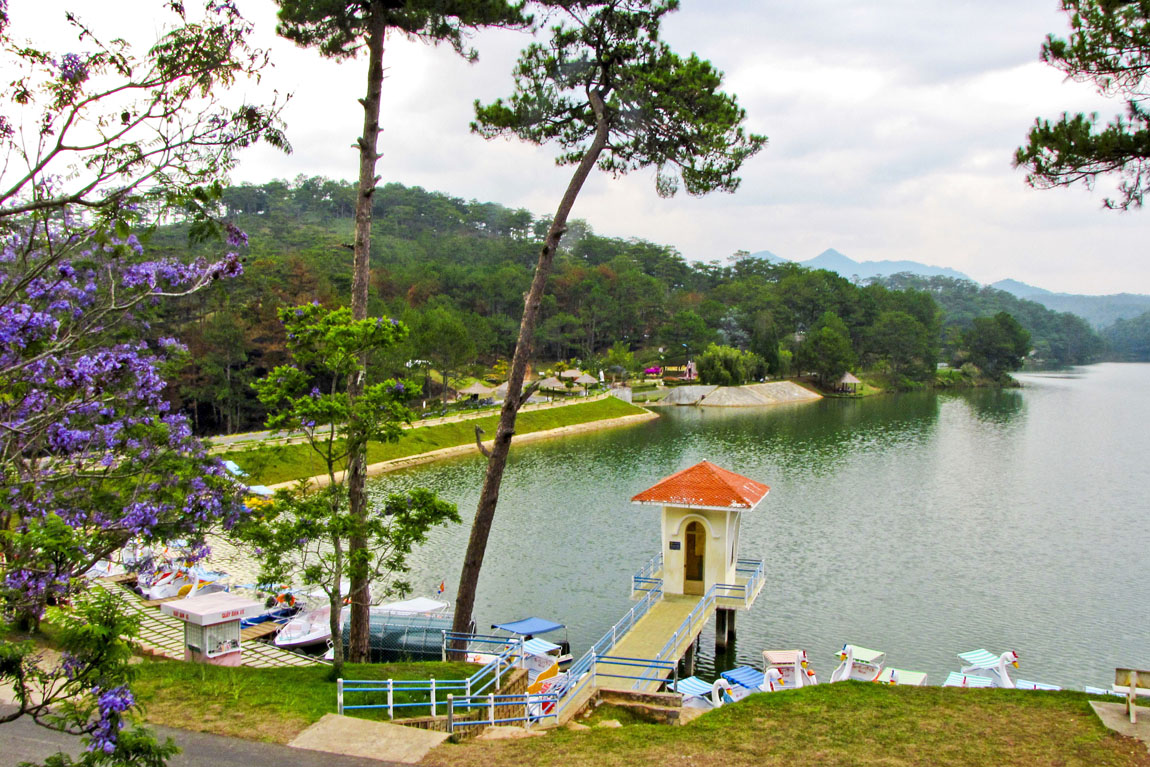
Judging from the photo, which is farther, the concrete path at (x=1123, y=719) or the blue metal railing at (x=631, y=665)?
the blue metal railing at (x=631, y=665)

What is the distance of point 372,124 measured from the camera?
37.4 feet

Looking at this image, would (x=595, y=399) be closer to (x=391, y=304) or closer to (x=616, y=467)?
(x=391, y=304)

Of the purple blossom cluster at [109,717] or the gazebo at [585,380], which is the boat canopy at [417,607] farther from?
the gazebo at [585,380]

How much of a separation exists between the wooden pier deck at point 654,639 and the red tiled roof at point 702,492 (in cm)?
201

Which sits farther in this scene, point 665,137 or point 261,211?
point 261,211

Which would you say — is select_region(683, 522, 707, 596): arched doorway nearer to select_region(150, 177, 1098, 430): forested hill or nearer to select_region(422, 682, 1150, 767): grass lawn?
select_region(422, 682, 1150, 767): grass lawn

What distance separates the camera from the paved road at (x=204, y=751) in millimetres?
7062

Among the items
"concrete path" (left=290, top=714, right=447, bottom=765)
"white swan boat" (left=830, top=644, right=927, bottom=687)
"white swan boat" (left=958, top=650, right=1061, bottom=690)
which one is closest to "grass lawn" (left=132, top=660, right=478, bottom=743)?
"concrete path" (left=290, top=714, right=447, bottom=765)

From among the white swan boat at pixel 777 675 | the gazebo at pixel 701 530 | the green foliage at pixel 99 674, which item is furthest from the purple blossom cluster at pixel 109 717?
the gazebo at pixel 701 530

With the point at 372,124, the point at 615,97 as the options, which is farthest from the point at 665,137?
the point at 372,124

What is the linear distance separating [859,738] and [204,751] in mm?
6393

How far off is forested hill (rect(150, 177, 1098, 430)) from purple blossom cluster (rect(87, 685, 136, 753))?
113ft

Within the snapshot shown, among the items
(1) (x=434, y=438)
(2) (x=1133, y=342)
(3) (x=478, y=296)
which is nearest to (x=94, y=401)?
(1) (x=434, y=438)

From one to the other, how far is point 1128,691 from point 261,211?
126 metres
